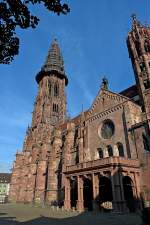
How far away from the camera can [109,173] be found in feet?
83.8

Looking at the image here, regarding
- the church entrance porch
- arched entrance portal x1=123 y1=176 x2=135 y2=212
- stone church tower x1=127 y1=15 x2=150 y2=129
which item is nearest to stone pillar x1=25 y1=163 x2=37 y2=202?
the church entrance porch

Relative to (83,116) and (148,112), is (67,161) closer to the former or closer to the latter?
Result: (83,116)

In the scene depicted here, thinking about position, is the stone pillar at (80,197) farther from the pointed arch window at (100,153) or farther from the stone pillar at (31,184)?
the stone pillar at (31,184)

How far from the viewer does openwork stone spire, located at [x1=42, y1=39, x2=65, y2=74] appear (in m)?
73.2

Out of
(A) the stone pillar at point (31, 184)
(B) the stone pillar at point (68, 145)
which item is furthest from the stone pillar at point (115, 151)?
(A) the stone pillar at point (31, 184)

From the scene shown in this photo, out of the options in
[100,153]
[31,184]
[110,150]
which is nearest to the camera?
[110,150]

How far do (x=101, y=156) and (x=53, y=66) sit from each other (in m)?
46.9

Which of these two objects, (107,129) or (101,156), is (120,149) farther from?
(107,129)

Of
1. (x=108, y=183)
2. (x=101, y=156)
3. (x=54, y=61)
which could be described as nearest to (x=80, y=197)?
(x=108, y=183)

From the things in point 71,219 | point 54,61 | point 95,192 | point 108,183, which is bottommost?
point 71,219

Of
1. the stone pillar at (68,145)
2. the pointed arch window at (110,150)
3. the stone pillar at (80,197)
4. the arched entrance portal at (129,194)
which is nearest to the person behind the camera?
→ the arched entrance portal at (129,194)

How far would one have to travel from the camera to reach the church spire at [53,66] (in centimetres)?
7209

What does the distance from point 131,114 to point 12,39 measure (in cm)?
2637

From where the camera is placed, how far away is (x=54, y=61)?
76.1 meters
